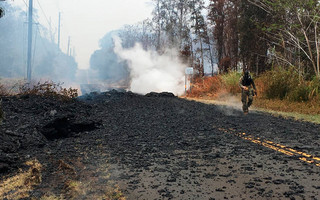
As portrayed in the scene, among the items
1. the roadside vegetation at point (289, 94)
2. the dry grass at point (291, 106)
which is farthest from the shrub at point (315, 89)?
the dry grass at point (291, 106)

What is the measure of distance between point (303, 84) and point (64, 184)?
15.0 meters

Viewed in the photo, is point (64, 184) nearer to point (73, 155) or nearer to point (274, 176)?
point (73, 155)

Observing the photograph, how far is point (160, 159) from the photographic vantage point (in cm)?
551

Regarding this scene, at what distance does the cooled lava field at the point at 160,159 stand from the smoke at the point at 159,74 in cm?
2190

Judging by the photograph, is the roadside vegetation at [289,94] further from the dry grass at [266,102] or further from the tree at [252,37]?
the tree at [252,37]

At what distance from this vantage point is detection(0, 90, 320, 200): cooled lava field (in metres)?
3.89

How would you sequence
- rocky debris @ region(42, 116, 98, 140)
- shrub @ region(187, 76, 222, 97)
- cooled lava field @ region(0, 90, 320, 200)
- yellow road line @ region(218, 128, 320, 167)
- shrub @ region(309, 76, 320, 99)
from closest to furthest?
cooled lava field @ region(0, 90, 320, 200) → yellow road line @ region(218, 128, 320, 167) → rocky debris @ region(42, 116, 98, 140) → shrub @ region(309, 76, 320, 99) → shrub @ region(187, 76, 222, 97)

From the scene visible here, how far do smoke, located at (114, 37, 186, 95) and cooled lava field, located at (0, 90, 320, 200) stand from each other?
21.9 meters

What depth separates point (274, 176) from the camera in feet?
14.3

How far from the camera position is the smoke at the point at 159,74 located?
3281 cm

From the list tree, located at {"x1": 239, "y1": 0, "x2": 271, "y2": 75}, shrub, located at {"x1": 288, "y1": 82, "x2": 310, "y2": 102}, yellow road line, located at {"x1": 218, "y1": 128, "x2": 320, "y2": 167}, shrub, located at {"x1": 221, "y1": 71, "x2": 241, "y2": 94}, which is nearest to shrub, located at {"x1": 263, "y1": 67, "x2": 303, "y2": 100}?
shrub, located at {"x1": 288, "y1": 82, "x2": 310, "y2": 102}

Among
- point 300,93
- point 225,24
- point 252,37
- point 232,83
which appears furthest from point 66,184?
point 225,24

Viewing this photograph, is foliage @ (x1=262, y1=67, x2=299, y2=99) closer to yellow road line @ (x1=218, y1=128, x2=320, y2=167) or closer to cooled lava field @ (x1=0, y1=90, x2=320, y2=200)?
cooled lava field @ (x1=0, y1=90, x2=320, y2=200)

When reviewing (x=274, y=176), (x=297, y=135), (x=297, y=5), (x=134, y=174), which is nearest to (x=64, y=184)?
(x=134, y=174)
